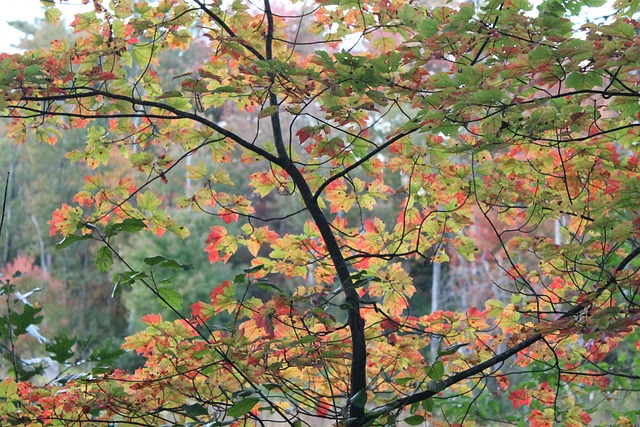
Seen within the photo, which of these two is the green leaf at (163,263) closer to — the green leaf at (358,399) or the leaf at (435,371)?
the green leaf at (358,399)

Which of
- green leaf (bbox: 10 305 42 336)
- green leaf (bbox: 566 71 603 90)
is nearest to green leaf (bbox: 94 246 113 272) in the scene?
green leaf (bbox: 10 305 42 336)

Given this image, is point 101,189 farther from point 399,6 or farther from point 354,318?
point 399,6

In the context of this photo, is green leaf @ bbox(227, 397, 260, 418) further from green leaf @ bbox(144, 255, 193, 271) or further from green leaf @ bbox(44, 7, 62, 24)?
green leaf @ bbox(44, 7, 62, 24)

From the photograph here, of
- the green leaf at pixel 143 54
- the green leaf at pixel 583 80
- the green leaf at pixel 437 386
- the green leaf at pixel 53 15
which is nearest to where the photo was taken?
the green leaf at pixel 583 80

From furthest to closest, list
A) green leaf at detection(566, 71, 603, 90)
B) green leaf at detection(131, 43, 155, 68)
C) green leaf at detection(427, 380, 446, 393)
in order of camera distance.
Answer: green leaf at detection(131, 43, 155, 68) → green leaf at detection(427, 380, 446, 393) → green leaf at detection(566, 71, 603, 90)

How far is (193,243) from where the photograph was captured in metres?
9.40

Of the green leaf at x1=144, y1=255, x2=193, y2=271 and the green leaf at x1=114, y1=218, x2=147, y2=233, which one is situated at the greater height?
the green leaf at x1=114, y1=218, x2=147, y2=233

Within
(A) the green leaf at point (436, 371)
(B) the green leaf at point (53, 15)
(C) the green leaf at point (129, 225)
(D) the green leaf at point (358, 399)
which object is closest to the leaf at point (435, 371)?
(A) the green leaf at point (436, 371)

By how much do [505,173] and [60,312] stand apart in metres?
9.37

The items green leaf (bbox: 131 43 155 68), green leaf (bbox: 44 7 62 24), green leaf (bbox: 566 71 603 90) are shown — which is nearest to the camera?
green leaf (bbox: 566 71 603 90)

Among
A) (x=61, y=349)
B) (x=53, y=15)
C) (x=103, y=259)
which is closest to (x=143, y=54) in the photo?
(x=53, y=15)

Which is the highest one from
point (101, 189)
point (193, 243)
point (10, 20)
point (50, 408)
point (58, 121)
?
point (10, 20)

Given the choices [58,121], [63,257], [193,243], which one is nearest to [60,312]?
[63,257]

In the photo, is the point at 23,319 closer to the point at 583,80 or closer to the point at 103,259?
the point at 103,259
